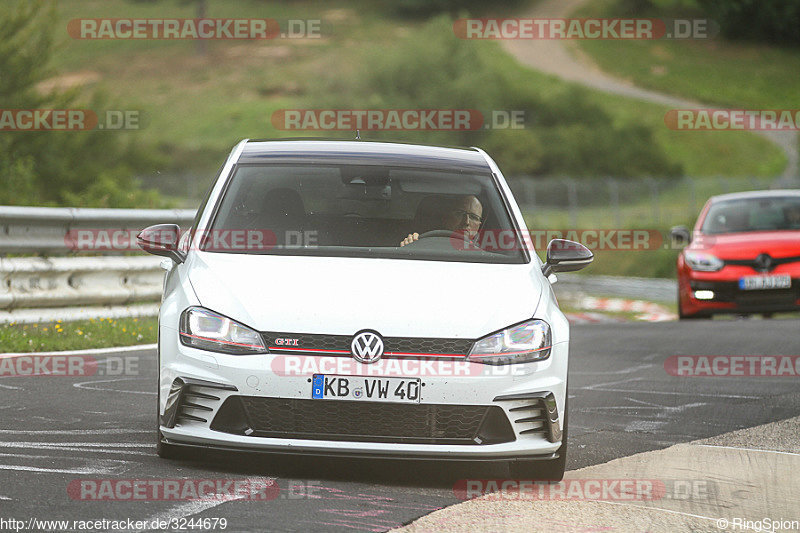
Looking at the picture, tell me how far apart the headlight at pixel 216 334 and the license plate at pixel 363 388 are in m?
0.29

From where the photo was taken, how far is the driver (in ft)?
24.0

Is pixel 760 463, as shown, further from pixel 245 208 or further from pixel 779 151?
pixel 779 151

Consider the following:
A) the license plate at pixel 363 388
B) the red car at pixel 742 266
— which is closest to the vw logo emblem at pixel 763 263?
the red car at pixel 742 266

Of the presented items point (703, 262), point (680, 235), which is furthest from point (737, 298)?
point (680, 235)

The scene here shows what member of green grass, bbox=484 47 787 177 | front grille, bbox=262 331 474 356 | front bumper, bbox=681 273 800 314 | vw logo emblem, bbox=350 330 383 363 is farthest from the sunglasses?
green grass, bbox=484 47 787 177

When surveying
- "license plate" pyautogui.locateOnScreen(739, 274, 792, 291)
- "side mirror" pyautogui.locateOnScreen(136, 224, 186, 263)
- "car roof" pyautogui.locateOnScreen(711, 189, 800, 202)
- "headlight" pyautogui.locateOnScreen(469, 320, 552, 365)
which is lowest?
"license plate" pyautogui.locateOnScreen(739, 274, 792, 291)

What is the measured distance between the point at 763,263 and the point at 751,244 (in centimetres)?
35

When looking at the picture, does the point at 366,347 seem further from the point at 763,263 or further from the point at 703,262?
the point at 703,262

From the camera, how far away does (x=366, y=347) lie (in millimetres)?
6000

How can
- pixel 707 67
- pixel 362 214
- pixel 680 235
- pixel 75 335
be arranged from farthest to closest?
pixel 707 67 < pixel 680 235 < pixel 75 335 < pixel 362 214

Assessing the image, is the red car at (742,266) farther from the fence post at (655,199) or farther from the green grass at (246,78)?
the green grass at (246,78)

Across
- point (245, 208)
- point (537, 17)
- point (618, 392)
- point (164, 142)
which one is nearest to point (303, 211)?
point (245, 208)

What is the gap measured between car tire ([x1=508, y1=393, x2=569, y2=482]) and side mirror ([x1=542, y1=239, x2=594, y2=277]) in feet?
3.13

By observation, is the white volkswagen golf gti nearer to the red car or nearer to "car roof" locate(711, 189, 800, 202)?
the red car
